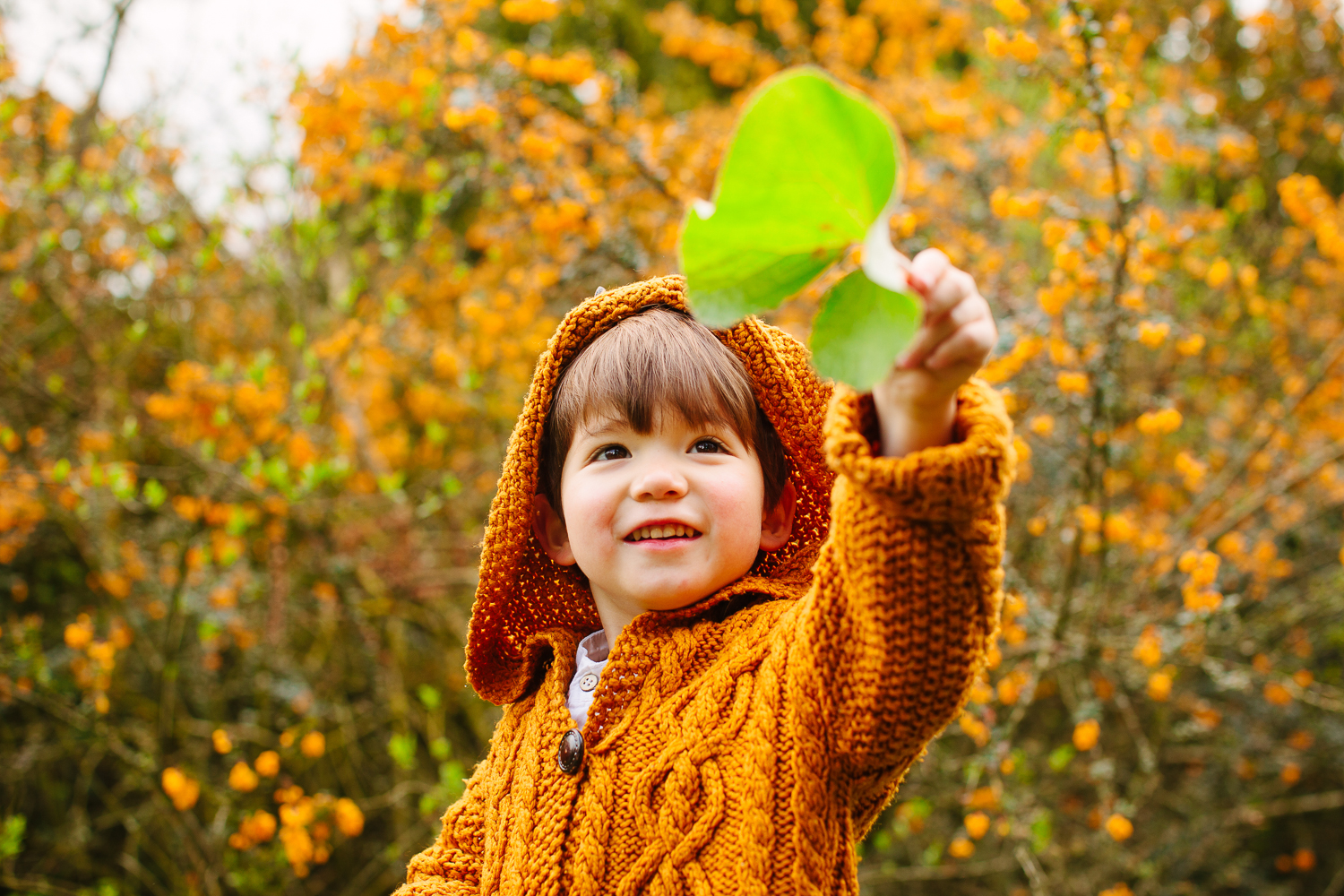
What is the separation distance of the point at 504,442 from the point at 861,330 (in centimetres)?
346

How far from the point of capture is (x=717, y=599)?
101cm

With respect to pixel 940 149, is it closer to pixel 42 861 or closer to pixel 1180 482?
pixel 1180 482

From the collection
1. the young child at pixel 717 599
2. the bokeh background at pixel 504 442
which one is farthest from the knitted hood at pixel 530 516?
the bokeh background at pixel 504 442

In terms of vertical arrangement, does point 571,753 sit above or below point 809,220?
below

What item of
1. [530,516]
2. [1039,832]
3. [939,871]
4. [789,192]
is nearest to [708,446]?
[530,516]

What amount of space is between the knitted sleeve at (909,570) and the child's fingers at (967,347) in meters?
0.07

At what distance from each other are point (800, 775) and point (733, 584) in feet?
0.83

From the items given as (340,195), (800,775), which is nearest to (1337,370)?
(800,775)

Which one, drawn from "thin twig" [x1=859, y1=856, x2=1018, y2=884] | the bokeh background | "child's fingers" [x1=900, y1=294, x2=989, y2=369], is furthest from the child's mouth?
"thin twig" [x1=859, y1=856, x2=1018, y2=884]

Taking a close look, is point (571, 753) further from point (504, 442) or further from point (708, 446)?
point (504, 442)

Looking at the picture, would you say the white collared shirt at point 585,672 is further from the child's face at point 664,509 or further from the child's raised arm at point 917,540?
the child's raised arm at point 917,540

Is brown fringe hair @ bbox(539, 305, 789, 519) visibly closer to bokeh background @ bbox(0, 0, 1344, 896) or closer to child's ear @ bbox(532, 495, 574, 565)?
child's ear @ bbox(532, 495, 574, 565)

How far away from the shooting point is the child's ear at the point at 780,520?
114cm

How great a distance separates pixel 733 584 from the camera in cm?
104
